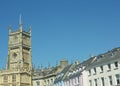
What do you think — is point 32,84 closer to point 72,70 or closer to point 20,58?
point 20,58

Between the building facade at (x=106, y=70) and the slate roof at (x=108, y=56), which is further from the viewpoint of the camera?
the slate roof at (x=108, y=56)

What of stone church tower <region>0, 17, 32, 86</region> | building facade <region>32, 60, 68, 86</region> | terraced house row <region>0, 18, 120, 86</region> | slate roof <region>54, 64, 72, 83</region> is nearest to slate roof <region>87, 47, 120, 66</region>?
terraced house row <region>0, 18, 120, 86</region>

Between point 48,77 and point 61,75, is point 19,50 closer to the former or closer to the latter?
point 48,77

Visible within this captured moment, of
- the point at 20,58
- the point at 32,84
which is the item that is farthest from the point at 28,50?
the point at 32,84

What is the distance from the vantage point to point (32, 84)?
300 ft

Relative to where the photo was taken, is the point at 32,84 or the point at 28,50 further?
the point at 28,50

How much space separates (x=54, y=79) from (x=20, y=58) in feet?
75.6

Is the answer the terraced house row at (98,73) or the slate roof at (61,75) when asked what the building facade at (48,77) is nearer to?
the slate roof at (61,75)

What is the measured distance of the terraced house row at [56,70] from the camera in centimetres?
5562

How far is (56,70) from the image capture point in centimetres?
8512

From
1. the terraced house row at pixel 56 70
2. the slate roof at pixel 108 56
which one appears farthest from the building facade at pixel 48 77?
the slate roof at pixel 108 56

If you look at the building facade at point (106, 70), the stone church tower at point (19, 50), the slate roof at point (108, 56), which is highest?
the stone church tower at point (19, 50)

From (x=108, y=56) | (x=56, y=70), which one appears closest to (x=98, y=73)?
(x=108, y=56)

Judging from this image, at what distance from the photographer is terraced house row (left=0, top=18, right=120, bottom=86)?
55625 millimetres
